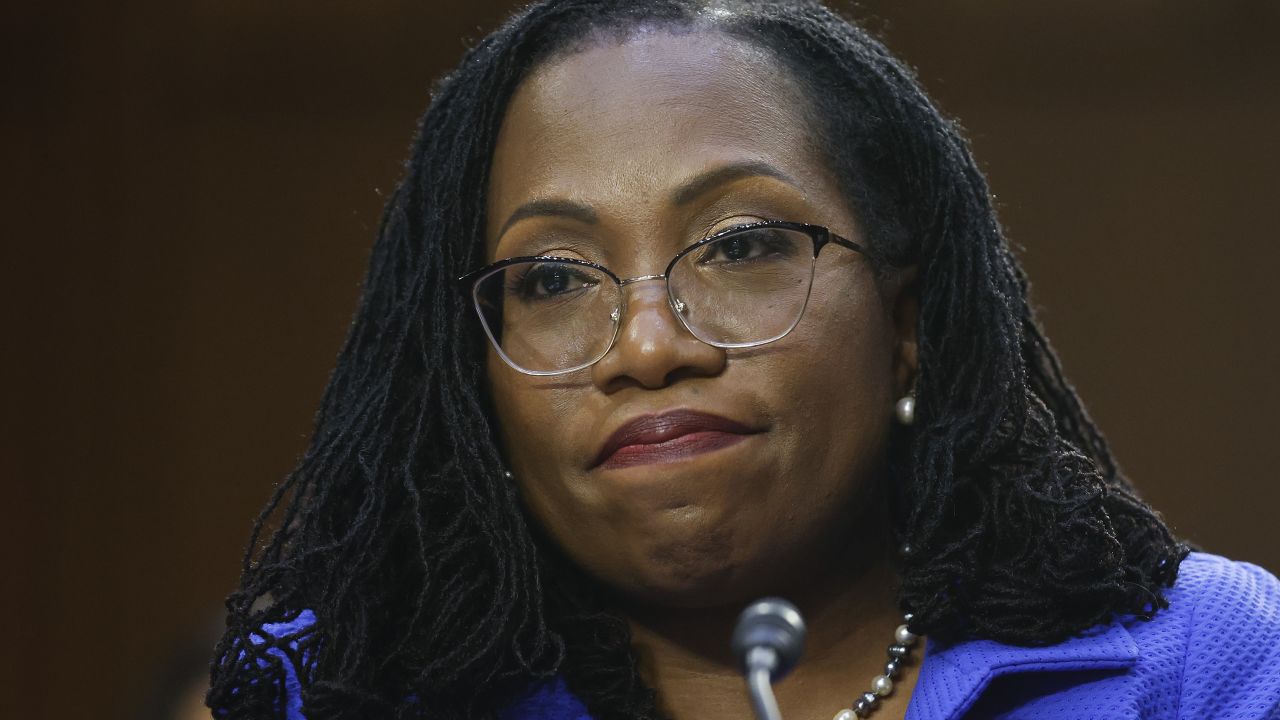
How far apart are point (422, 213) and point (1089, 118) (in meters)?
2.00

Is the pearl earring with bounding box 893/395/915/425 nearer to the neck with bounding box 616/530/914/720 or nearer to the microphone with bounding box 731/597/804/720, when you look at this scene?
the neck with bounding box 616/530/914/720

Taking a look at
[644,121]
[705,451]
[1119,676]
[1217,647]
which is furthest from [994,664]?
[644,121]

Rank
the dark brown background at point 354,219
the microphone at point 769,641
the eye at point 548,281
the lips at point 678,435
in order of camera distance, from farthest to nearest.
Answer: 1. the dark brown background at point 354,219
2. the eye at point 548,281
3. the lips at point 678,435
4. the microphone at point 769,641

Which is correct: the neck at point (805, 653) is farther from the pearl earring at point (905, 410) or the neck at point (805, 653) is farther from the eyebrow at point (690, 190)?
the eyebrow at point (690, 190)

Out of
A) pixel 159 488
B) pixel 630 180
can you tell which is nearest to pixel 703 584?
pixel 630 180

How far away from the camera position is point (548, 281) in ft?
5.86

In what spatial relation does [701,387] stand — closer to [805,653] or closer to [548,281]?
[548,281]

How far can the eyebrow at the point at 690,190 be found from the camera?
1687mm

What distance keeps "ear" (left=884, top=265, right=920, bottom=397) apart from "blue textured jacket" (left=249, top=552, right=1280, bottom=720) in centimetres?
33

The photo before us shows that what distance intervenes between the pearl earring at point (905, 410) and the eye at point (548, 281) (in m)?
0.40

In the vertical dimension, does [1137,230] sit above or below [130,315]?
above

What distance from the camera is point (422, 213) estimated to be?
6.43 feet

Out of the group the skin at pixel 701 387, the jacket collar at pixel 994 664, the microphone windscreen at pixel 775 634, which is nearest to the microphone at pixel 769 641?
the microphone windscreen at pixel 775 634

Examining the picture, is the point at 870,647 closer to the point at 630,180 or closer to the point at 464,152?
the point at 630,180
